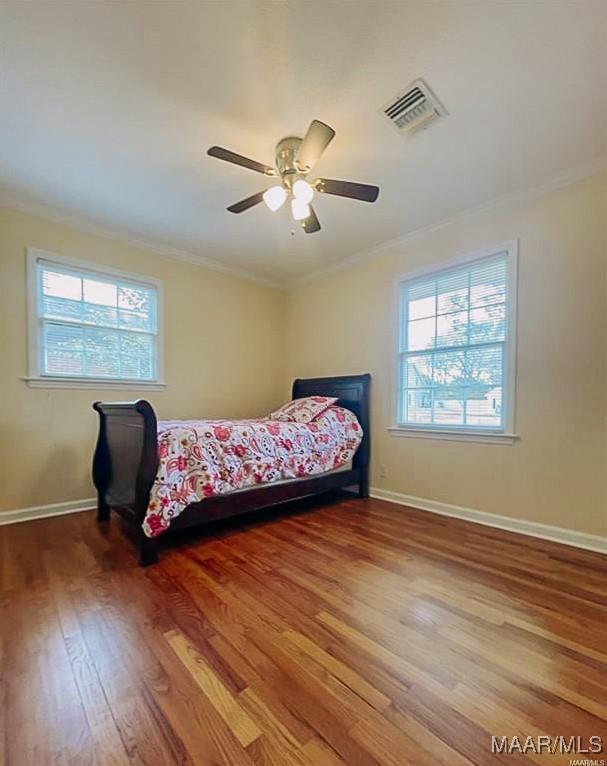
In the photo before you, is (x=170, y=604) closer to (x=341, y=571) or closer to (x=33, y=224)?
(x=341, y=571)

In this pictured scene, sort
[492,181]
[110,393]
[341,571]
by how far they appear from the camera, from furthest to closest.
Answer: [110,393], [492,181], [341,571]

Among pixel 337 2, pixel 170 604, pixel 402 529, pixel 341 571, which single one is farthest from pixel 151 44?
pixel 402 529

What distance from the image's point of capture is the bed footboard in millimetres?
2225

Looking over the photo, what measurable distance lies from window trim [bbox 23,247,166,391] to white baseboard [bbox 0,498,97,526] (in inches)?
41.0

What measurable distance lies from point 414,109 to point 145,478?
2675 millimetres

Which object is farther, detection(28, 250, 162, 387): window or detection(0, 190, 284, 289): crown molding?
detection(28, 250, 162, 387): window

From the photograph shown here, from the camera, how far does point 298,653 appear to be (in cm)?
140

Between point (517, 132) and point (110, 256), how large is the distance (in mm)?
3470

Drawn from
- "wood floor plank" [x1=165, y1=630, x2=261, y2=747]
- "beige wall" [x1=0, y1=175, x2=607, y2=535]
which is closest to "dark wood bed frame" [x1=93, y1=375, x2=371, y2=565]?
"beige wall" [x1=0, y1=175, x2=607, y2=535]

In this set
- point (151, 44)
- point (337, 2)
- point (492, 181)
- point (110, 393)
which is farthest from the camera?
point (110, 393)

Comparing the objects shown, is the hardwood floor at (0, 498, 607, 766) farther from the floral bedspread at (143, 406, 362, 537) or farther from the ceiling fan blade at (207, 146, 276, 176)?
the ceiling fan blade at (207, 146, 276, 176)

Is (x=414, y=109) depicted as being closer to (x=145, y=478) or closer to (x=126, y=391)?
(x=145, y=478)

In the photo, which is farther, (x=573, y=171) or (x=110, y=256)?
(x=110, y=256)

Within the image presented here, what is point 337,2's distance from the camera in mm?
1482
